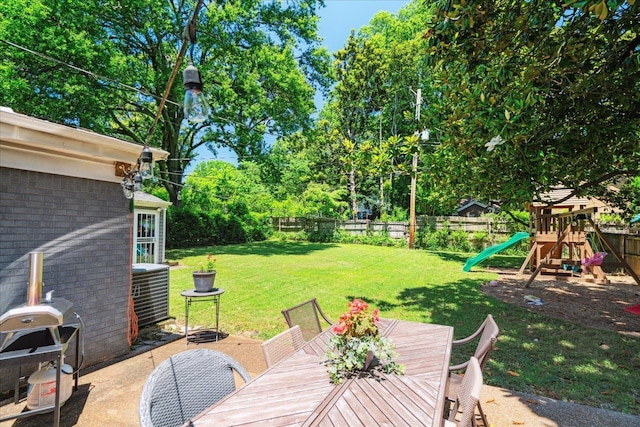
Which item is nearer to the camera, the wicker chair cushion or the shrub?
the wicker chair cushion

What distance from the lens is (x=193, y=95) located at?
5.30 feet

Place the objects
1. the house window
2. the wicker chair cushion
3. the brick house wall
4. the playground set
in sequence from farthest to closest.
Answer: the house window < the playground set < the brick house wall < the wicker chair cushion

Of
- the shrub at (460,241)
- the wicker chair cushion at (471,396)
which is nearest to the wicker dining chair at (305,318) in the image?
the wicker chair cushion at (471,396)

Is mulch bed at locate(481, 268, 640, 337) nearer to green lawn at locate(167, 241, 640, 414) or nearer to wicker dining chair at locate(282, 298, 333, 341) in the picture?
green lawn at locate(167, 241, 640, 414)

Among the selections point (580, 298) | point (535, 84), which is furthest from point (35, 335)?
point (580, 298)

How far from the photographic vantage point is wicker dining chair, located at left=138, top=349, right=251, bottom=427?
1674 mm

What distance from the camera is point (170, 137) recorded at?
1463 cm

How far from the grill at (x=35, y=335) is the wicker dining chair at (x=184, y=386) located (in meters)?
1.16

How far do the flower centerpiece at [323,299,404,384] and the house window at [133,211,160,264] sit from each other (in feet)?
30.5

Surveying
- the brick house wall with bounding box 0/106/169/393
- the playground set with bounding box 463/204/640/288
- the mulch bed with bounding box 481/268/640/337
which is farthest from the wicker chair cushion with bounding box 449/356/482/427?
the playground set with bounding box 463/204/640/288

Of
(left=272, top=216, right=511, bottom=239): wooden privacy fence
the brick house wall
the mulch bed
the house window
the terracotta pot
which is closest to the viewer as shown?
the brick house wall

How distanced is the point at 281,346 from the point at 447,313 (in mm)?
3954

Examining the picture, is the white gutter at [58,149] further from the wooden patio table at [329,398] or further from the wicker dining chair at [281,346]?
the wooden patio table at [329,398]

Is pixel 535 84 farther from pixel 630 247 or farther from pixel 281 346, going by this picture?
pixel 630 247
